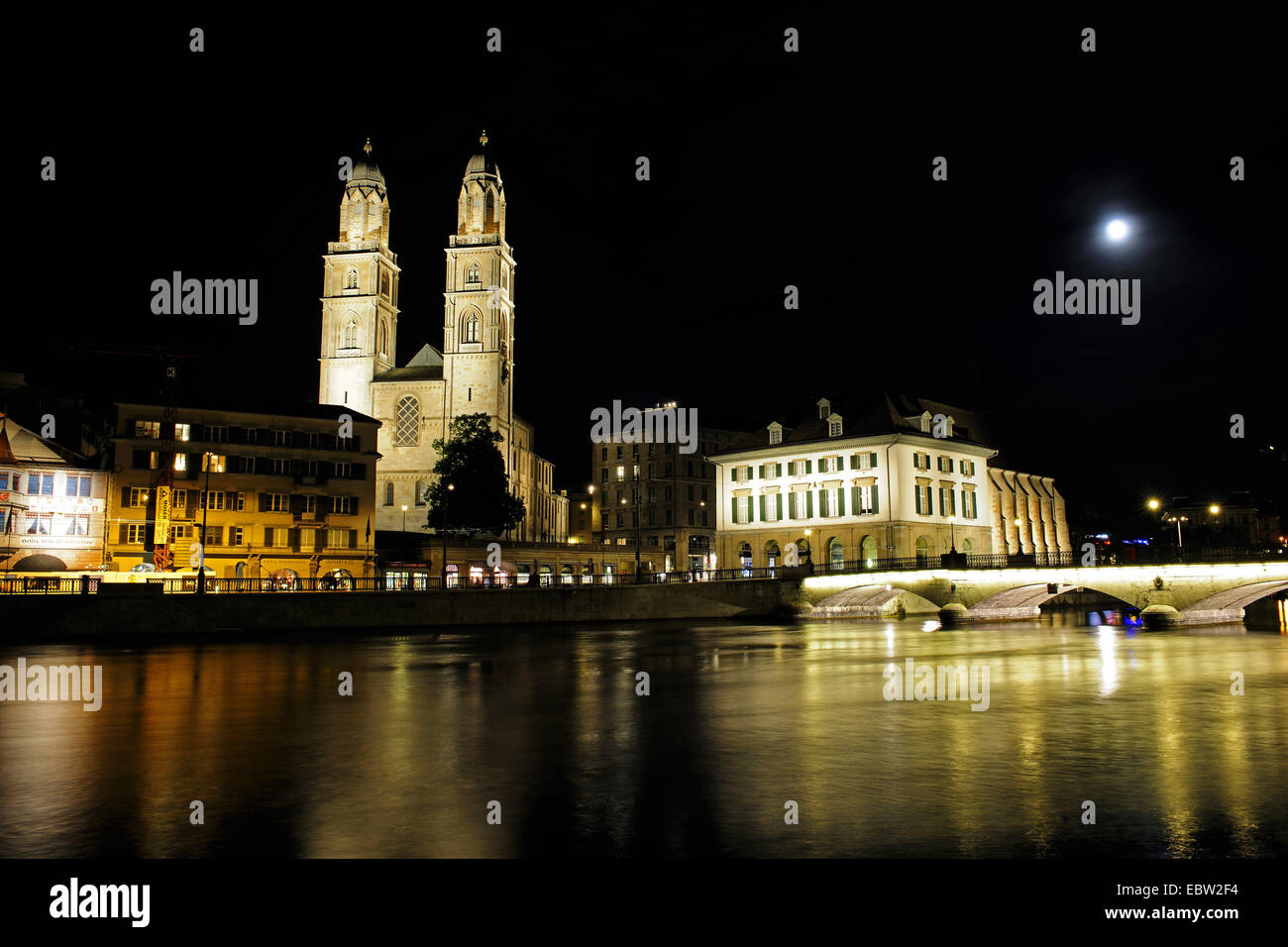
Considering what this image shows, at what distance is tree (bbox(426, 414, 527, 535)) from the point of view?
8612cm

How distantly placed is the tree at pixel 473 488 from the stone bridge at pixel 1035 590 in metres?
34.7

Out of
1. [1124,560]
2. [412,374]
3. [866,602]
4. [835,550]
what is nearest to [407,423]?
[412,374]

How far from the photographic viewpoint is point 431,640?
43062mm

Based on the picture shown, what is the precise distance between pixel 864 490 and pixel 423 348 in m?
66.9

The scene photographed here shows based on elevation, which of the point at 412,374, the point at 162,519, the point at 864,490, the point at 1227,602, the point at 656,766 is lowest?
the point at 656,766

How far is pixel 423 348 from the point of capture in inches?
4582

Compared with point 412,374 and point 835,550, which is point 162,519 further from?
point 412,374

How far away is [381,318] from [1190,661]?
102061 mm

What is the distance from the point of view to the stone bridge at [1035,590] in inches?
1725

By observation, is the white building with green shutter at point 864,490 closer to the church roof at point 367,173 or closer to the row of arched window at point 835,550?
the row of arched window at point 835,550

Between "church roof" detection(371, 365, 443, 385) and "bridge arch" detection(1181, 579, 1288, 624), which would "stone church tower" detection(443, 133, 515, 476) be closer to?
"church roof" detection(371, 365, 443, 385)
